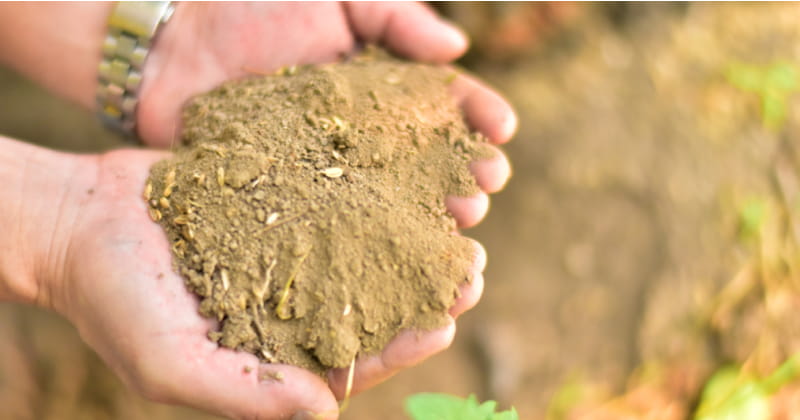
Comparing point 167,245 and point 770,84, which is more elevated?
point 770,84

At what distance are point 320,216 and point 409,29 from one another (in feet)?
2.56

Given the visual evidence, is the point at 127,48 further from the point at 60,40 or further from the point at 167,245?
the point at 167,245

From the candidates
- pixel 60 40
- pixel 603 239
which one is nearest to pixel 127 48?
pixel 60 40

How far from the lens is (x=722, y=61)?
328 centimetres

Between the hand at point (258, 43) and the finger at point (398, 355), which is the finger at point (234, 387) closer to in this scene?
the finger at point (398, 355)

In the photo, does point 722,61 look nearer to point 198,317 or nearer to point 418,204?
point 418,204

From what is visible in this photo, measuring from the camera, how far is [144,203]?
171 centimetres

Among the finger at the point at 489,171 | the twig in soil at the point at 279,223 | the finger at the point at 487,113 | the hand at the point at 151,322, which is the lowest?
the hand at the point at 151,322

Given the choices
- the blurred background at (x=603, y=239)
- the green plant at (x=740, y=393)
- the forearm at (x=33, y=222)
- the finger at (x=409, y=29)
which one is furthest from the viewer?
the blurred background at (x=603, y=239)

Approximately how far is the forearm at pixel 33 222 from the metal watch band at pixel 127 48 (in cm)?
40

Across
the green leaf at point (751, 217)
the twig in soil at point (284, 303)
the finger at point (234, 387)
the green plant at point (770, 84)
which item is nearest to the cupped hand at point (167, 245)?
the finger at point (234, 387)

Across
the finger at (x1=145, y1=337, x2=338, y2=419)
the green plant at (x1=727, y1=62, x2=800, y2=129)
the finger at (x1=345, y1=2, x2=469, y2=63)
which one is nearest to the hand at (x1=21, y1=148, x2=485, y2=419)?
the finger at (x1=145, y1=337, x2=338, y2=419)

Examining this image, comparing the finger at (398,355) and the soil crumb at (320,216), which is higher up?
the soil crumb at (320,216)

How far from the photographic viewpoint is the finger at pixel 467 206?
175cm
